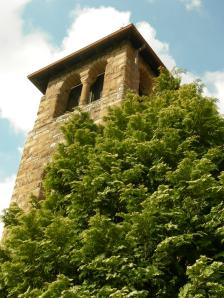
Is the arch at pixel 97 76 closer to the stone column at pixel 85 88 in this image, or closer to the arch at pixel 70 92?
the stone column at pixel 85 88

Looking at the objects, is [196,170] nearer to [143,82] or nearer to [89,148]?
[89,148]

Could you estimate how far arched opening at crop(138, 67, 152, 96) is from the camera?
44.6 ft

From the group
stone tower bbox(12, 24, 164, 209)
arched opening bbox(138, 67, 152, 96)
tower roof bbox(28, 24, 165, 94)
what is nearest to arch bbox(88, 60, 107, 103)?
stone tower bbox(12, 24, 164, 209)

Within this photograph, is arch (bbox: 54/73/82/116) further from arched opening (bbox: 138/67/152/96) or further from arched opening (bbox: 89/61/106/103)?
arched opening (bbox: 138/67/152/96)

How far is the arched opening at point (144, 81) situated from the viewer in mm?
13602

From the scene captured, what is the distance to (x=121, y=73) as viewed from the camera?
40.3 feet

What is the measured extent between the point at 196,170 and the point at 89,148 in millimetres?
2278

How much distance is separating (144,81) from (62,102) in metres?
2.44

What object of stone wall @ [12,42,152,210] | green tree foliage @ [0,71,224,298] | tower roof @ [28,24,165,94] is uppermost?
tower roof @ [28,24,165,94]

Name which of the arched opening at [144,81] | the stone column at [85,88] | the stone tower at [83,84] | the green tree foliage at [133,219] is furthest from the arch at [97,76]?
the green tree foliage at [133,219]

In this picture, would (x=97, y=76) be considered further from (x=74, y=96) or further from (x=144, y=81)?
(x=144, y=81)

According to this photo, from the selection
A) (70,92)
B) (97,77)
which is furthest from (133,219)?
(70,92)

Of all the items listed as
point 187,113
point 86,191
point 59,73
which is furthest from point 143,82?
point 86,191

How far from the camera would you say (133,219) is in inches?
230
